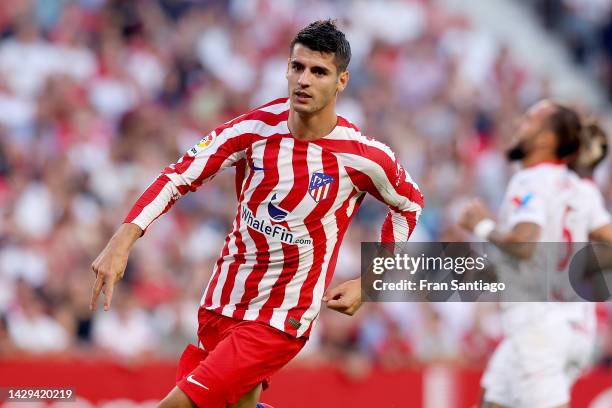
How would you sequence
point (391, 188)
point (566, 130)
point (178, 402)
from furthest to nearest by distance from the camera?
point (566, 130)
point (391, 188)
point (178, 402)

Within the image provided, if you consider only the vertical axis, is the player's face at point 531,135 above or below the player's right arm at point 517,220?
above

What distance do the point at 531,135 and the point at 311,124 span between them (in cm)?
165

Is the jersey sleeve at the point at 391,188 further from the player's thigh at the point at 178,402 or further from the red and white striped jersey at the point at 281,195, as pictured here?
the player's thigh at the point at 178,402

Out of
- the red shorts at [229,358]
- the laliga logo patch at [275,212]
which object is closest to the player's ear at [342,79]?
the laliga logo patch at [275,212]

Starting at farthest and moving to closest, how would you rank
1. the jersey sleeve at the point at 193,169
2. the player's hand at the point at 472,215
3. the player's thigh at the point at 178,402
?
the player's hand at the point at 472,215 < the jersey sleeve at the point at 193,169 < the player's thigh at the point at 178,402

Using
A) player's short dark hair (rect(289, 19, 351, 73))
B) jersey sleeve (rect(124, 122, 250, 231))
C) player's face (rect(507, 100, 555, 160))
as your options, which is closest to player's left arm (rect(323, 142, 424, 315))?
player's short dark hair (rect(289, 19, 351, 73))

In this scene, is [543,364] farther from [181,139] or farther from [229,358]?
[181,139]

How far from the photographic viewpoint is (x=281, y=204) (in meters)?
5.62

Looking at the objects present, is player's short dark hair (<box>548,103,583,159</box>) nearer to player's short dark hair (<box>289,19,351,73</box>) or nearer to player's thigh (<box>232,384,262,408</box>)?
player's short dark hair (<box>289,19,351,73</box>)

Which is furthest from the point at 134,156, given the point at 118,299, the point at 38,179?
the point at 118,299

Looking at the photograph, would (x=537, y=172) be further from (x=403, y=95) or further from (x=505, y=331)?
(x=403, y=95)

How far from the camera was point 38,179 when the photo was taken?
34.2ft

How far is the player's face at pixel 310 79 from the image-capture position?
5.48 meters

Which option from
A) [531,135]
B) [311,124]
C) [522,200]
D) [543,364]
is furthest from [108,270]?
[531,135]
